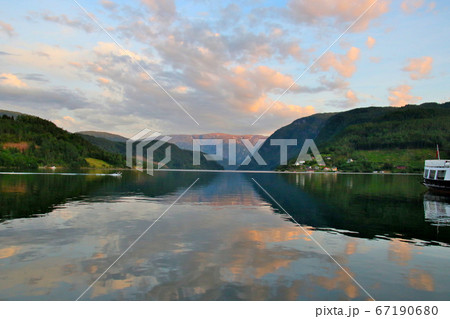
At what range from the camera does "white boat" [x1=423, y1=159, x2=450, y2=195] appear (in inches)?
3880

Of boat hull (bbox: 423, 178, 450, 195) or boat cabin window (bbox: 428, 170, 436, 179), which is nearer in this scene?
boat hull (bbox: 423, 178, 450, 195)

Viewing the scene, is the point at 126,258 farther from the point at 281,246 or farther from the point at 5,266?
the point at 281,246

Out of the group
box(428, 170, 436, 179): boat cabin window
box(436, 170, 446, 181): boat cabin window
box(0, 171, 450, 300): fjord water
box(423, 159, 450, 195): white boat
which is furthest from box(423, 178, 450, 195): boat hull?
box(0, 171, 450, 300): fjord water

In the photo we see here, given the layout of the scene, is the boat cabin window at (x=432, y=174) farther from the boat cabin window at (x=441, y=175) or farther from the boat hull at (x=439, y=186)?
the boat hull at (x=439, y=186)

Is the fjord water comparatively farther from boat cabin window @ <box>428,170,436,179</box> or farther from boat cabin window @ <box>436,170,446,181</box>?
boat cabin window @ <box>428,170,436,179</box>

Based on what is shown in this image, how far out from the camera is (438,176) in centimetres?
10919

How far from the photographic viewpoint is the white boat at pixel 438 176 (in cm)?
9856

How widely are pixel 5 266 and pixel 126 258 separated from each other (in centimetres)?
713

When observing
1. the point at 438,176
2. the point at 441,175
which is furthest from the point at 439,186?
the point at 438,176

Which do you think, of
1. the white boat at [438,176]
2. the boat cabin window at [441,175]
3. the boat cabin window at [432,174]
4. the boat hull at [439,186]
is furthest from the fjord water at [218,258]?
the boat cabin window at [432,174]

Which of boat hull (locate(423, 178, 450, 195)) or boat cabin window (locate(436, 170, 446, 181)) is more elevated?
boat cabin window (locate(436, 170, 446, 181))
